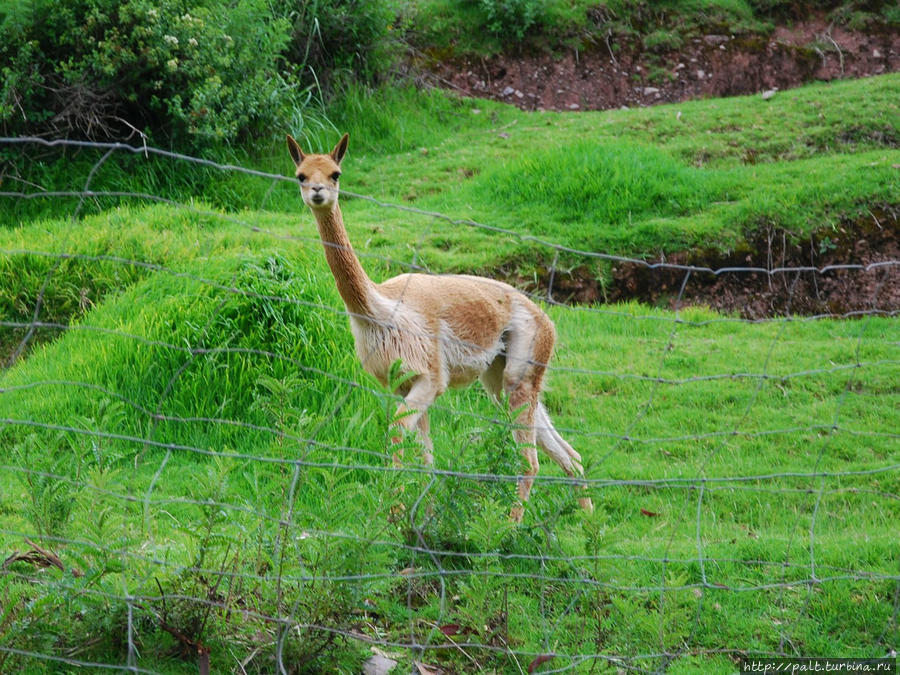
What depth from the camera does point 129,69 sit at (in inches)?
383

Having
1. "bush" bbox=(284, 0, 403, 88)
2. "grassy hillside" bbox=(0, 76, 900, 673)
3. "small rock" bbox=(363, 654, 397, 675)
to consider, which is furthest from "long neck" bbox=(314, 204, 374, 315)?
"bush" bbox=(284, 0, 403, 88)

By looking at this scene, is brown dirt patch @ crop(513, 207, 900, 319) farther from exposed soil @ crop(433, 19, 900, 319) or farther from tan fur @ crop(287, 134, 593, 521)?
exposed soil @ crop(433, 19, 900, 319)

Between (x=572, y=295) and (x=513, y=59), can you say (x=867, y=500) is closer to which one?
(x=572, y=295)

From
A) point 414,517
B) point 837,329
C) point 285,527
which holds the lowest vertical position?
point 837,329

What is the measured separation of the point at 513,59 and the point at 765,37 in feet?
13.0

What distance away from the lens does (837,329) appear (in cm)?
841

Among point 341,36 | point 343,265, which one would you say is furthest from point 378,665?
point 341,36

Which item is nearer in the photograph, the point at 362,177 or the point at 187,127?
the point at 187,127

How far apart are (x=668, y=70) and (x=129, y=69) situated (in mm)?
8224

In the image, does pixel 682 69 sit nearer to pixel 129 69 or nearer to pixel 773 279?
pixel 773 279

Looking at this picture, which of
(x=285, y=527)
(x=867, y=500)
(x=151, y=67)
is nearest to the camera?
(x=285, y=527)

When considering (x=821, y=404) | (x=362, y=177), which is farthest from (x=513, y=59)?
(x=821, y=404)

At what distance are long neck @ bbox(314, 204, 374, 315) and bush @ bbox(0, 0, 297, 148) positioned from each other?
16.2 feet

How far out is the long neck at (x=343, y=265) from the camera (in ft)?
17.2
